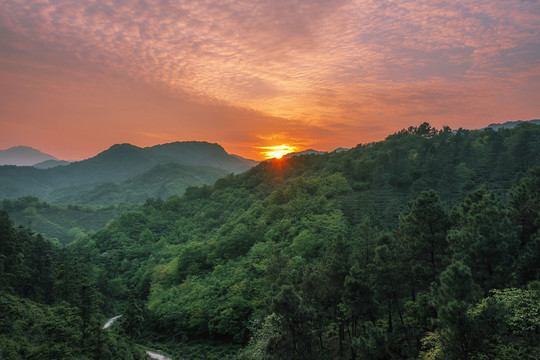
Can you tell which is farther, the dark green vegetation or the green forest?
the dark green vegetation

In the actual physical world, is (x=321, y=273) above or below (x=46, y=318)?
above

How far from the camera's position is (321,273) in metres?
21.6

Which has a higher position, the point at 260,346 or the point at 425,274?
the point at 425,274

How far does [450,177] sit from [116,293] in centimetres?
6960

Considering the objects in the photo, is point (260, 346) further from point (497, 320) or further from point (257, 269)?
point (257, 269)

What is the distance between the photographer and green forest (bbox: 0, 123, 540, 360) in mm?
15953

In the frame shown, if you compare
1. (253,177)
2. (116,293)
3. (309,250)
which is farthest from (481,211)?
(253,177)

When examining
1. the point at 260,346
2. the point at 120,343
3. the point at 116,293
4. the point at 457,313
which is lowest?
the point at 116,293

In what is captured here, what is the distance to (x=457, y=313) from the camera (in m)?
12.8

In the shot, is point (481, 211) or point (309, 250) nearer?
point (481, 211)

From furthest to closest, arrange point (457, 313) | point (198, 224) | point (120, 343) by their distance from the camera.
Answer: point (198, 224) → point (120, 343) → point (457, 313)

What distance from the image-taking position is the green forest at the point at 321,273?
1595cm

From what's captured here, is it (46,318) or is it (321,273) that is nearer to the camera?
(321,273)

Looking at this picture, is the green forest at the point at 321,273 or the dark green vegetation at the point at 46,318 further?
the dark green vegetation at the point at 46,318
